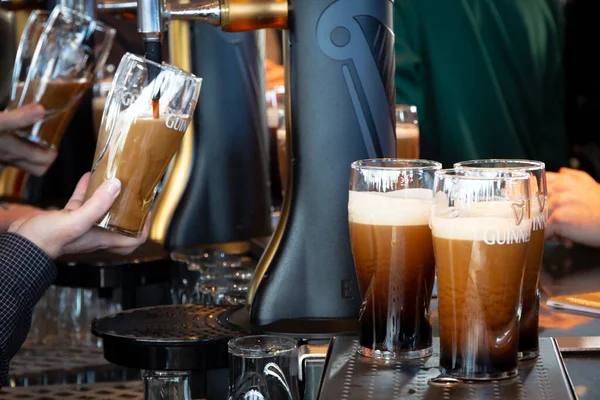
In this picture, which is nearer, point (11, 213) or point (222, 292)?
point (222, 292)

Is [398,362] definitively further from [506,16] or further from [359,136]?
[506,16]

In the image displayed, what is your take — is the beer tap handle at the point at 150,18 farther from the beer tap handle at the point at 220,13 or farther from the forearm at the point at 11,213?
the forearm at the point at 11,213

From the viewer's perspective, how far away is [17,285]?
1.32m

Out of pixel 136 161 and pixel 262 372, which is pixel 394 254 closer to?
pixel 262 372

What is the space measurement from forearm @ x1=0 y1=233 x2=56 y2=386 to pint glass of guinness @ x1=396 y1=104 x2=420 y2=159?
27.1 inches

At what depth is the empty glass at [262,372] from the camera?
3.14 feet

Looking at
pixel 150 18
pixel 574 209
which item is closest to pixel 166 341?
pixel 150 18

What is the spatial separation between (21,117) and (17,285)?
0.51 metres

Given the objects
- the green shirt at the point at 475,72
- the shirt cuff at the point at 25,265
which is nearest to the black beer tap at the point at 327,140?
the shirt cuff at the point at 25,265

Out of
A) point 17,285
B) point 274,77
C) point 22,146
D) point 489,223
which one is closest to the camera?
point 489,223

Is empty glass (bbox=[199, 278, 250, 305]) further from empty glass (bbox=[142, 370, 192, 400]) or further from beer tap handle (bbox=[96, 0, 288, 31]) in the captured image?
beer tap handle (bbox=[96, 0, 288, 31])

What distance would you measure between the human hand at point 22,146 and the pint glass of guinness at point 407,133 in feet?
2.13

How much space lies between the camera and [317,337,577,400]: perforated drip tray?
881 mm

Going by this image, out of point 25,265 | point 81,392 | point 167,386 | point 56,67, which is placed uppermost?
point 56,67
